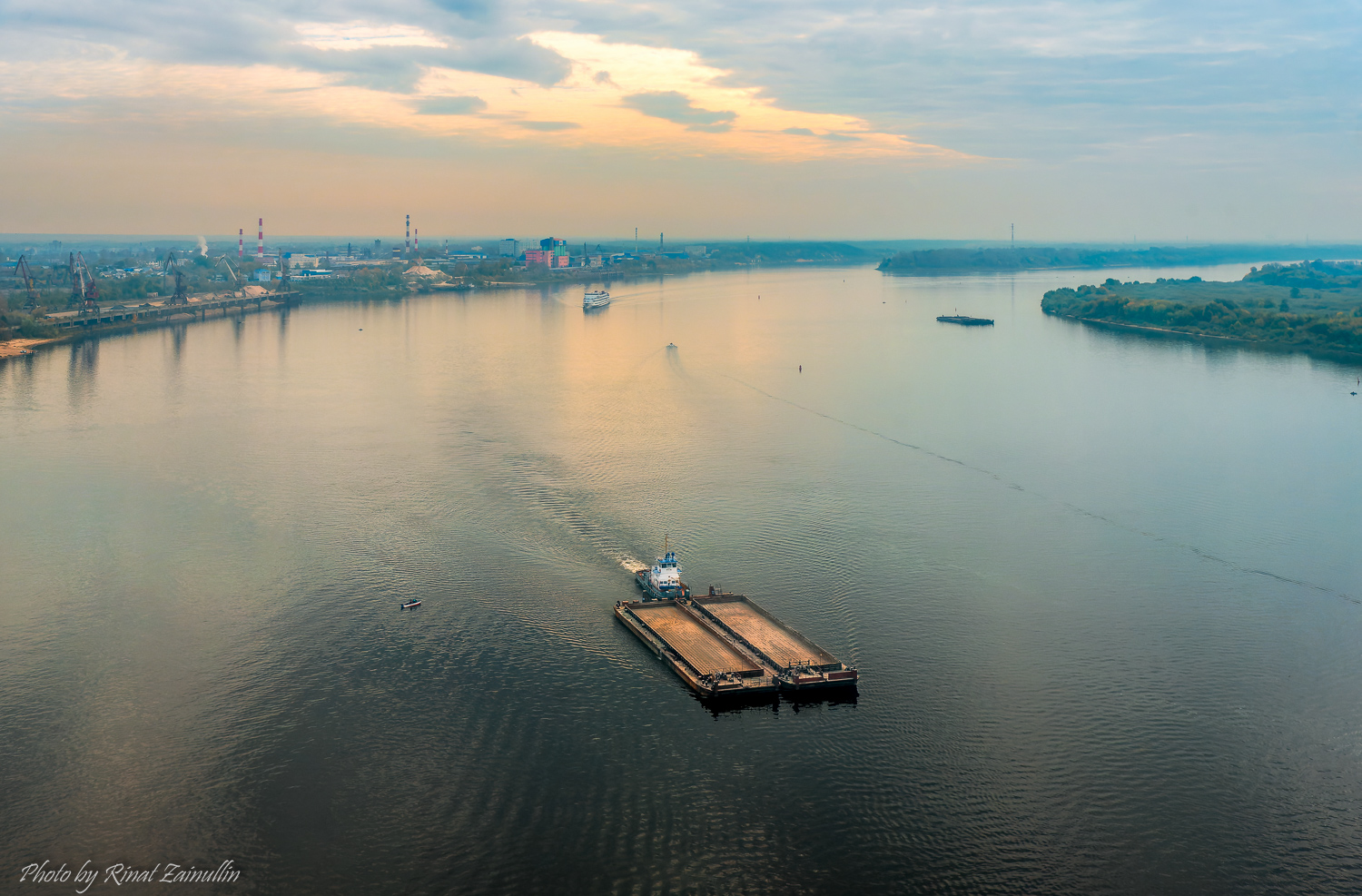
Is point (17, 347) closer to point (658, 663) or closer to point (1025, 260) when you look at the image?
point (658, 663)

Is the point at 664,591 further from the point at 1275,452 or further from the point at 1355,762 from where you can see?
the point at 1275,452

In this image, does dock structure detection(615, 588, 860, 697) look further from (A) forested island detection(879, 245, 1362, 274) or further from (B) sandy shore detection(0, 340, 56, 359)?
(A) forested island detection(879, 245, 1362, 274)

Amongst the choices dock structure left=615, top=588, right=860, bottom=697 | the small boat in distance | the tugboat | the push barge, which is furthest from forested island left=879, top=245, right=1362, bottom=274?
dock structure left=615, top=588, right=860, bottom=697

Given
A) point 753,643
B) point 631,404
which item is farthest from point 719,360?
point 753,643

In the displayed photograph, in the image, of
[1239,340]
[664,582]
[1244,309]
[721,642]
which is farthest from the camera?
[1244,309]

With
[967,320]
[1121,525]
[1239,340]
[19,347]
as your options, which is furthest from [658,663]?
[967,320]

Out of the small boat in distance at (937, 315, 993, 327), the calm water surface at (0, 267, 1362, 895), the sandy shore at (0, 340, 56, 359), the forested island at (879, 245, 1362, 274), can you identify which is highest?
the forested island at (879, 245, 1362, 274)

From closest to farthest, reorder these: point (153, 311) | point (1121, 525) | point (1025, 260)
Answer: point (1121, 525) → point (153, 311) → point (1025, 260)

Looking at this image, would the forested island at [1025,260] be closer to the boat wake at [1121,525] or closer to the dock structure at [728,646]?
the boat wake at [1121,525]
